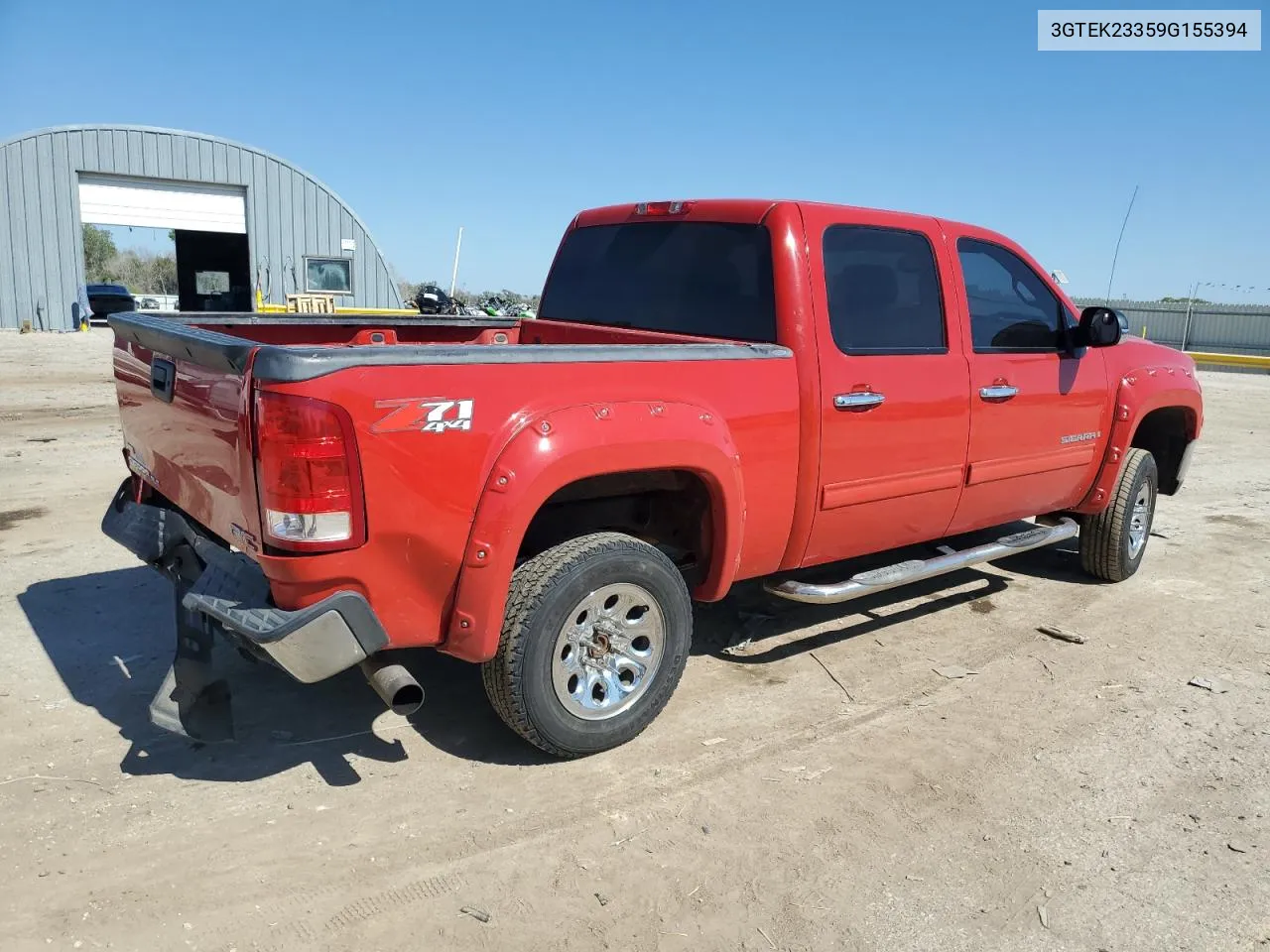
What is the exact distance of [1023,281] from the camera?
16.9 feet

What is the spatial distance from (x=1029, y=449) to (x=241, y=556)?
12.7ft

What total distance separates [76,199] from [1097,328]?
24.4m

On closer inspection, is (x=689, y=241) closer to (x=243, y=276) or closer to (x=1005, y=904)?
(x=1005, y=904)

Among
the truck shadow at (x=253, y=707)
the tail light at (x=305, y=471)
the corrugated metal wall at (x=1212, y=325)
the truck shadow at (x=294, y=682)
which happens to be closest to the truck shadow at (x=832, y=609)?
the truck shadow at (x=294, y=682)

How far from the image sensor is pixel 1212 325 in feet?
106

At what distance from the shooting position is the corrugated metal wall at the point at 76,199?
22.1m

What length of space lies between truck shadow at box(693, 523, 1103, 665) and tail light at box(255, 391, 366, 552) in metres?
2.34

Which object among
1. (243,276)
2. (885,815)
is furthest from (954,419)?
(243,276)

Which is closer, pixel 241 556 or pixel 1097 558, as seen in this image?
pixel 241 556

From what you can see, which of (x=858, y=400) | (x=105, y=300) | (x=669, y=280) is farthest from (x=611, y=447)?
(x=105, y=300)

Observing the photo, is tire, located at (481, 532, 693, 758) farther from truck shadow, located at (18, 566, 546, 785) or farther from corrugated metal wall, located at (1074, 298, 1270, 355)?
corrugated metal wall, located at (1074, 298, 1270, 355)

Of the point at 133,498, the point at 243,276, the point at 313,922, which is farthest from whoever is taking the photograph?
the point at 243,276

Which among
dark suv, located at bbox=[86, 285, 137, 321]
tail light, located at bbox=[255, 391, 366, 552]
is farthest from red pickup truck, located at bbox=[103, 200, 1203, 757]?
dark suv, located at bbox=[86, 285, 137, 321]

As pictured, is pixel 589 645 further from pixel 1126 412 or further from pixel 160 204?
pixel 160 204
